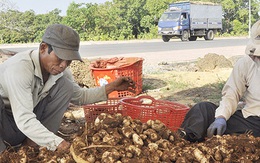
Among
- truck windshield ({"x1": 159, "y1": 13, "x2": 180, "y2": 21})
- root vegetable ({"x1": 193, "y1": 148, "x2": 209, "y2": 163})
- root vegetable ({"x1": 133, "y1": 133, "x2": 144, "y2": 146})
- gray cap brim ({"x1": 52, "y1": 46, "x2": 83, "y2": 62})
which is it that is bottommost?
root vegetable ({"x1": 193, "y1": 148, "x2": 209, "y2": 163})

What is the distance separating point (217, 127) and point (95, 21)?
102 ft

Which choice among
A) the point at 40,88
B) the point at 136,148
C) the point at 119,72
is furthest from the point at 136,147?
the point at 119,72

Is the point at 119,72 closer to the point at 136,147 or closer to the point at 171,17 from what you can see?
the point at 136,147

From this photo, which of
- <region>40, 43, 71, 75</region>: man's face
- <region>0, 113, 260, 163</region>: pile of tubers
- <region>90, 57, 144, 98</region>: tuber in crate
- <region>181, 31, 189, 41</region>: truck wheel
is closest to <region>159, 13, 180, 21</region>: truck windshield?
<region>181, 31, 189, 41</region>: truck wheel

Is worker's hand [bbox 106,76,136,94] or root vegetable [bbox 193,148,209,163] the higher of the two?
worker's hand [bbox 106,76,136,94]

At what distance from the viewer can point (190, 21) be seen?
88.6 ft

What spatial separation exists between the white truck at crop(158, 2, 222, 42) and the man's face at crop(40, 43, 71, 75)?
2277 centimetres

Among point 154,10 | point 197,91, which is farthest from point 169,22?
point 197,91

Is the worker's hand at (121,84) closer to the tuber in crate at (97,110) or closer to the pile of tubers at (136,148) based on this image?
the tuber in crate at (97,110)

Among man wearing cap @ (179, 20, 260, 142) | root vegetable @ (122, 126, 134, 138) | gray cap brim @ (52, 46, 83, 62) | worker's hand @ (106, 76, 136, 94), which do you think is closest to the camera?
root vegetable @ (122, 126, 134, 138)

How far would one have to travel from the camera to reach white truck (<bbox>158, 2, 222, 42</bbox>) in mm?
25406

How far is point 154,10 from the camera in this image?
40062 millimetres

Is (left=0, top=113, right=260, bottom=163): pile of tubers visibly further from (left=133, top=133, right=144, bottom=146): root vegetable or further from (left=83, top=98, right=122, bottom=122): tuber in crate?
(left=83, top=98, right=122, bottom=122): tuber in crate

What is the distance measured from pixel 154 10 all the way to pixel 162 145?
3854cm
